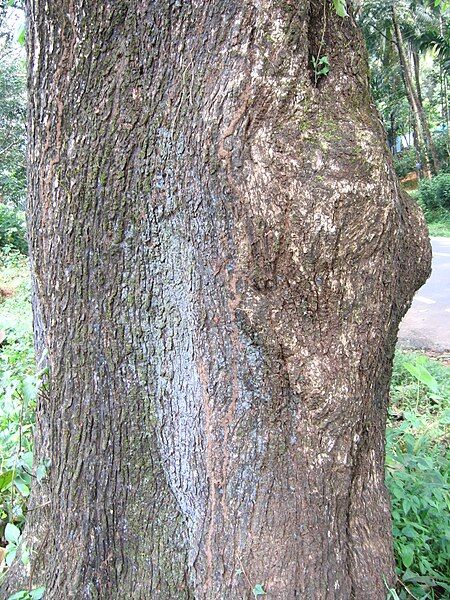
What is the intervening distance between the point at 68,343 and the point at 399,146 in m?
32.4

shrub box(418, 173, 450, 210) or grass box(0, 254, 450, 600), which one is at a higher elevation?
shrub box(418, 173, 450, 210)

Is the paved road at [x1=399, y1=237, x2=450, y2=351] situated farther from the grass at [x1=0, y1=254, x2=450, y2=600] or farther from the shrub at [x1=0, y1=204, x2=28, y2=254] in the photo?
the shrub at [x1=0, y1=204, x2=28, y2=254]

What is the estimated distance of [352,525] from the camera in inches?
68.9

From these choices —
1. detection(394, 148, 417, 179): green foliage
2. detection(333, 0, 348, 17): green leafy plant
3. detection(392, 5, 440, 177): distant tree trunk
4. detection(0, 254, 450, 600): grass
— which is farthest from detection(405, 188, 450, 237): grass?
detection(333, 0, 348, 17): green leafy plant

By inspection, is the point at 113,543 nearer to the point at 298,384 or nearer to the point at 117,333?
the point at 117,333

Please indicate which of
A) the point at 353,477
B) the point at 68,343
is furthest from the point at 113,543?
the point at 353,477

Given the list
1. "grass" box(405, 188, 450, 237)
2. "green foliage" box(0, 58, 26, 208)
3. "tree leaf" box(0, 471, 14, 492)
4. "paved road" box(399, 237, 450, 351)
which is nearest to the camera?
"tree leaf" box(0, 471, 14, 492)

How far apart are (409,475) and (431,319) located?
438 centimetres

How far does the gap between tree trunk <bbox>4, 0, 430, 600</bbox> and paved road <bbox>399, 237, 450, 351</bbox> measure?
4261 mm

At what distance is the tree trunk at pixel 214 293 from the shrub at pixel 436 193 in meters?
17.0

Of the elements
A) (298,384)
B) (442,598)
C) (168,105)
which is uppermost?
(168,105)

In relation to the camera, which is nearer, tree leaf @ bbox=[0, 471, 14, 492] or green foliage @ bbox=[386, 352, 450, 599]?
green foliage @ bbox=[386, 352, 450, 599]

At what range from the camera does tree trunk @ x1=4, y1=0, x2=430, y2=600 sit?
143cm

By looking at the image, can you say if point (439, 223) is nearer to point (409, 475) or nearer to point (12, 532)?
point (409, 475)
